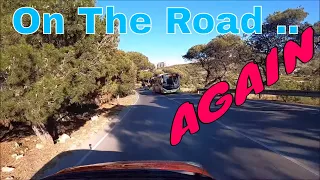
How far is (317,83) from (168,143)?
18.4 m

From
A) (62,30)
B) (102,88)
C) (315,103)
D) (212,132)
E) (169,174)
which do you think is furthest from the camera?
(102,88)

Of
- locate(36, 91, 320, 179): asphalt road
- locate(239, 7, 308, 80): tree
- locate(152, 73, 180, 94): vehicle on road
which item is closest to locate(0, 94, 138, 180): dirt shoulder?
locate(36, 91, 320, 179): asphalt road

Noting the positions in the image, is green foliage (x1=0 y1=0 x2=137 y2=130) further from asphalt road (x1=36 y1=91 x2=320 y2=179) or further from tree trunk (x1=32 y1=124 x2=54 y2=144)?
asphalt road (x1=36 y1=91 x2=320 y2=179)

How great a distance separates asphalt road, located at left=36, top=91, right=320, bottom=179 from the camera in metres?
7.27

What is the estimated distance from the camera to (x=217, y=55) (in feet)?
175

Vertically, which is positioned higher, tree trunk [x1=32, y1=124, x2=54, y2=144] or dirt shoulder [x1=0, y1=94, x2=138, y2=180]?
tree trunk [x1=32, y1=124, x2=54, y2=144]

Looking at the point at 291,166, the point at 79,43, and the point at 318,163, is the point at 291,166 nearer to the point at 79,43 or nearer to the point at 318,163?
the point at 318,163

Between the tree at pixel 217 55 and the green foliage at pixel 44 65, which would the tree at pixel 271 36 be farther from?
the green foliage at pixel 44 65

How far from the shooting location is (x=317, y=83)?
25.4 m

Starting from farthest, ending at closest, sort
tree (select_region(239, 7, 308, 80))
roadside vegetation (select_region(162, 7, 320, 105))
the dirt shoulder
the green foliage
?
tree (select_region(239, 7, 308, 80)) → roadside vegetation (select_region(162, 7, 320, 105)) → the green foliage → the dirt shoulder

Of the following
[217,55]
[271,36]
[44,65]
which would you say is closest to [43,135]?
[44,65]

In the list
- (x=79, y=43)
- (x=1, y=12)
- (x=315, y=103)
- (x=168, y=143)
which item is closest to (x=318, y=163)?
(x=168, y=143)

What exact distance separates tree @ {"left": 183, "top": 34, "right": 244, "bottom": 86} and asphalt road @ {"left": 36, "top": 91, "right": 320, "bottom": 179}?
32.7 m

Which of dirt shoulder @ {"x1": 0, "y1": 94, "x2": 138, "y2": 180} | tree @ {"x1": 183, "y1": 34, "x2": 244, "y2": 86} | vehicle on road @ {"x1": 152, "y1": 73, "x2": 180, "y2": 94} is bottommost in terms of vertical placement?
dirt shoulder @ {"x1": 0, "y1": 94, "x2": 138, "y2": 180}
